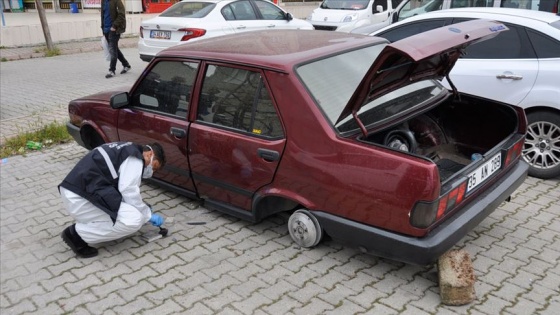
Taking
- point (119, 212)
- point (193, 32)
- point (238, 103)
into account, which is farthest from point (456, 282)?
point (193, 32)

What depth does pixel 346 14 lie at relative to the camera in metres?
12.3

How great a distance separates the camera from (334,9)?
504 inches

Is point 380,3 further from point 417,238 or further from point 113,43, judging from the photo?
point 417,238

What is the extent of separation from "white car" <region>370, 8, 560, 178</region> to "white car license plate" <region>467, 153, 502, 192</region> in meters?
1.59

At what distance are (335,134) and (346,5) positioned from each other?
1029 cm

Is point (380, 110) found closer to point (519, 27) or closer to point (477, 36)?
point (477, 36)

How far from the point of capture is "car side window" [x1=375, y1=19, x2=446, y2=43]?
5887mm

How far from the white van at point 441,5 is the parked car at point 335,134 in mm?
3933

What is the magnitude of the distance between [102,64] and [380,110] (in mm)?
10743

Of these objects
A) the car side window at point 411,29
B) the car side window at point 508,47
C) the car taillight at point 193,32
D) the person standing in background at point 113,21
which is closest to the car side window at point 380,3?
the car taillight at point 193,32

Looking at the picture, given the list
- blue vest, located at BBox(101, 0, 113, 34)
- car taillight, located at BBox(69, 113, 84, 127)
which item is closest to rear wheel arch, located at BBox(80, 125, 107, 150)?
car taillight, located at BBox(69, 113, 84, 127)

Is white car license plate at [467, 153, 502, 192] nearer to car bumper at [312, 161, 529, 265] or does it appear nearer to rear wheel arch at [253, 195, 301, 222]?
car bumper at [312, 161, 529, 265]

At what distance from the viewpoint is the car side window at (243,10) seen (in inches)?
411

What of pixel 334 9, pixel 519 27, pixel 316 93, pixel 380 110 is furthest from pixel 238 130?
pixel 334 9
